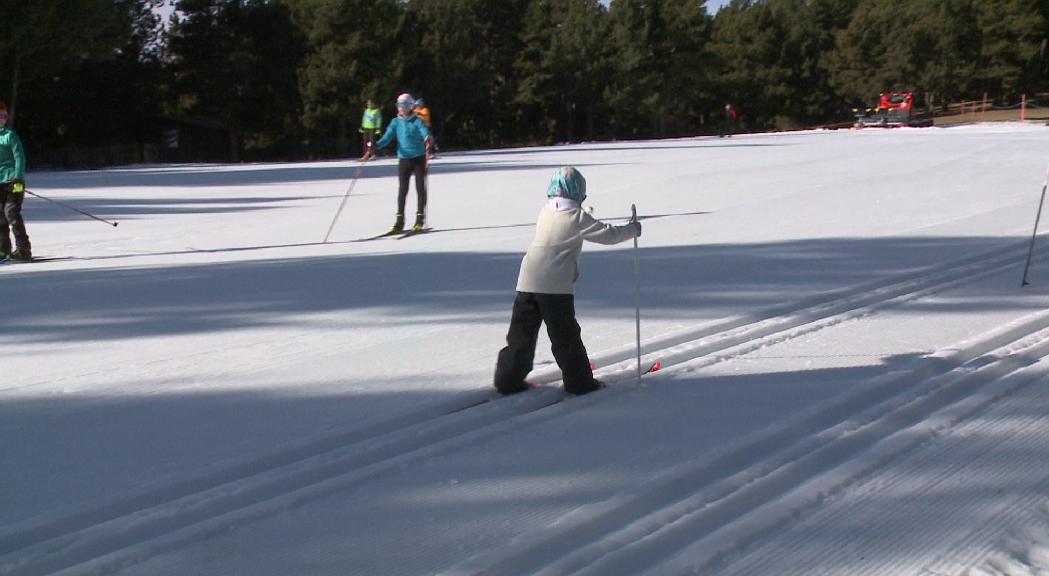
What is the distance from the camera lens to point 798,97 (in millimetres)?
86125

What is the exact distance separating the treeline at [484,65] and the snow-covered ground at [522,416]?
3916 centimetres

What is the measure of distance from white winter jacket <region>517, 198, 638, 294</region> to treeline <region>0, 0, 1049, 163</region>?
4257 centimetres

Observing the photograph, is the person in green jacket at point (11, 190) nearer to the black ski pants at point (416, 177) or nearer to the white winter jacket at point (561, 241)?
the black ski pants at point (416, 177)

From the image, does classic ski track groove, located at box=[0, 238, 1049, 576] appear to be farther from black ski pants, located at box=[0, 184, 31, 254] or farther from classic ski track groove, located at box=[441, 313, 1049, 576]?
black ski pants, located at box=[0, 184, 31, 254]

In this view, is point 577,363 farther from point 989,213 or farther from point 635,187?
point 635,187

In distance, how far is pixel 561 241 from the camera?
19.9 ft

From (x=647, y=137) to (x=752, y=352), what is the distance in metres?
69.1

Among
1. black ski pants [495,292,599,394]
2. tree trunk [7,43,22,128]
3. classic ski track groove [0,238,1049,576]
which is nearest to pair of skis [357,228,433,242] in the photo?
classic ski track groove [0,238,1049,576]

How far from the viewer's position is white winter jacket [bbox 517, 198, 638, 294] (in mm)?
6027

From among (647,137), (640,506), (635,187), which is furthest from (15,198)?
(647,137)

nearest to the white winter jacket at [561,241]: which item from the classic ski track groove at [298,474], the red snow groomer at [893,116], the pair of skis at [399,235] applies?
the classic ski track groove at [298,474]

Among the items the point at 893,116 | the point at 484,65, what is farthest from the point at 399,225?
the point at 484,65

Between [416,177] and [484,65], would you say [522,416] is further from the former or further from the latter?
[484,65]

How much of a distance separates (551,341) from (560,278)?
13.8 inches
